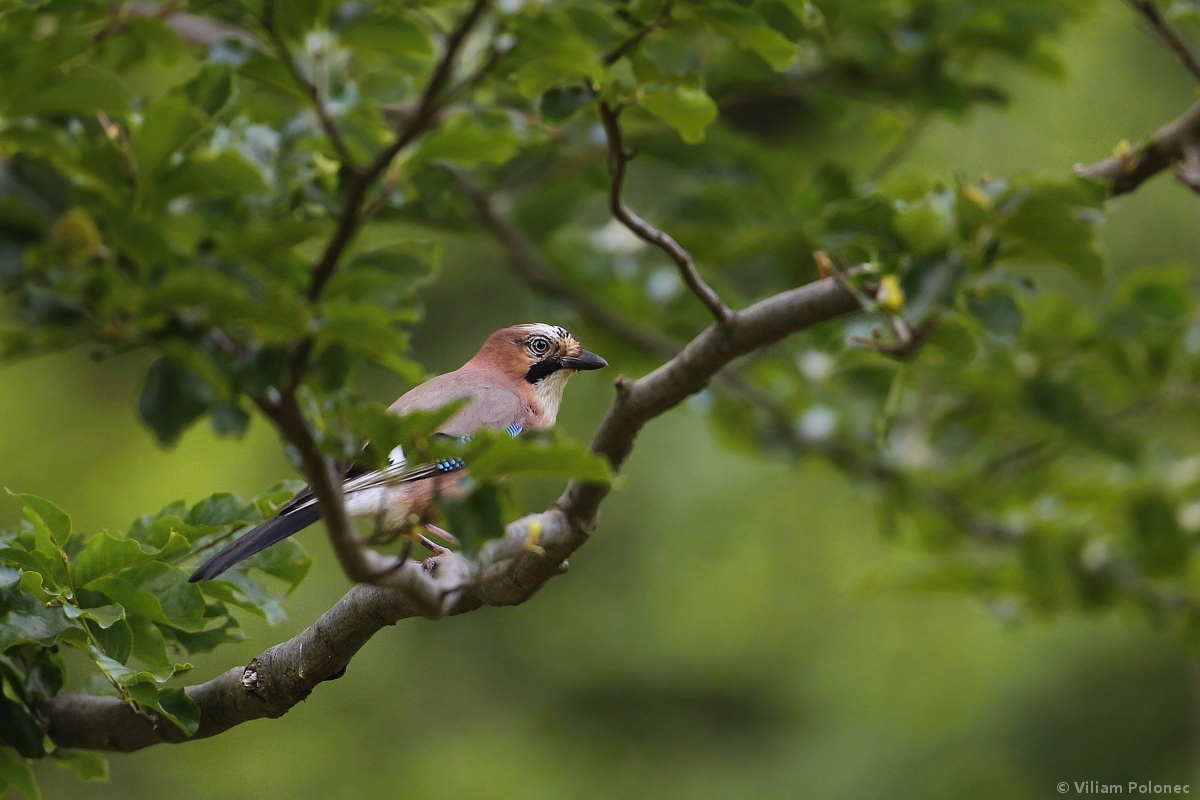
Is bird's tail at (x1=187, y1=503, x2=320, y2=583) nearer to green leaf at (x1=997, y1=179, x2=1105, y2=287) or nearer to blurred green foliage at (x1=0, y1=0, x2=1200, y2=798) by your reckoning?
blurred green foliage at (x1=0, y1=0, x2=1200, y2=798)

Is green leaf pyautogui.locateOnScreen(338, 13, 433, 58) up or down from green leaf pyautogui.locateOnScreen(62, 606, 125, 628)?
up

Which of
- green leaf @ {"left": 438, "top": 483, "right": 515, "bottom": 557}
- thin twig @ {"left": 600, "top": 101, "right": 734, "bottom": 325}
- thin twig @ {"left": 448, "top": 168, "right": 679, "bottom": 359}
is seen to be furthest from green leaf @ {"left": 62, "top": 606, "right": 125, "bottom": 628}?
thin twig @ {"left": 448, "top": 168, "right": 679, "bottom": 359}

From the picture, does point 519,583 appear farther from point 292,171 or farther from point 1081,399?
point 1081,399

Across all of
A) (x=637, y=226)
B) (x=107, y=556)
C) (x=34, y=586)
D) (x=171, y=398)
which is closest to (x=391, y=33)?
(x=637, y=226)

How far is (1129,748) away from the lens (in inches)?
341

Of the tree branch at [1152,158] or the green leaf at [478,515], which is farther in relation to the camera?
the tree branch at [1152,158]

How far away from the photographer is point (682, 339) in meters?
4.39

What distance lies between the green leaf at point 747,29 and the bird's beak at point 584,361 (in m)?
1.56

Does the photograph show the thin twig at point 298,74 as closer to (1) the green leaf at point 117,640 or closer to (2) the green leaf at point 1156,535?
(1) the green leaf at point 117,640

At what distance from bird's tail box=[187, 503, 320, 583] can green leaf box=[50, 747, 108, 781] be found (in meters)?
0.60

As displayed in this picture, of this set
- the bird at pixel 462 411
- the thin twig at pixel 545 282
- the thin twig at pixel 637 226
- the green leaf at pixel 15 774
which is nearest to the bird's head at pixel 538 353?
the bird at pixel 462 411

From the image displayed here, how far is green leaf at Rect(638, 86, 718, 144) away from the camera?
2.75 meters

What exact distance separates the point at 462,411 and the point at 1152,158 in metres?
1.96

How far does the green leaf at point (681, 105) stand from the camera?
2.75 m
